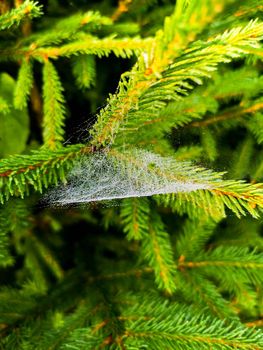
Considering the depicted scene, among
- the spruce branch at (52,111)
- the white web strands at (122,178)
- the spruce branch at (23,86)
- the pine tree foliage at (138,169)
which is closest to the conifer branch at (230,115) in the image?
the pine tree foliage at (138,169)

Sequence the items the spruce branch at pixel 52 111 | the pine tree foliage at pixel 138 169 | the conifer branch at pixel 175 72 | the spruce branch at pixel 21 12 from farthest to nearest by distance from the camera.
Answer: the spruce branch at pixel 52 111 < the spruce branch at pixel 21 12 < the pine tree foliage at pixel 138 169 < the conifer branch at pixel 175 72

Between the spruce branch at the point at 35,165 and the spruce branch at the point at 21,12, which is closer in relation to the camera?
the spruce branch at the point at 35,165

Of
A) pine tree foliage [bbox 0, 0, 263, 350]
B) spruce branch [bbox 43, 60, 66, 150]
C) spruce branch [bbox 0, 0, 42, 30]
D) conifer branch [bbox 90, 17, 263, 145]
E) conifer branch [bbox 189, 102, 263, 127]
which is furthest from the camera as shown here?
conifer branch [bbox 189, 102, 263, 127]

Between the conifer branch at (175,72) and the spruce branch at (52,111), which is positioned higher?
the spruce branch at (52,111)

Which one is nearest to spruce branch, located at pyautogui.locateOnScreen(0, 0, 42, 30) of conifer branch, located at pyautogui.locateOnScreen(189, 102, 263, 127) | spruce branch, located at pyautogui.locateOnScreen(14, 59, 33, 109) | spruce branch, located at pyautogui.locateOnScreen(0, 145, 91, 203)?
spruce branch, located at pyautogui.locateOnScreen(14, 59, 33, 109)

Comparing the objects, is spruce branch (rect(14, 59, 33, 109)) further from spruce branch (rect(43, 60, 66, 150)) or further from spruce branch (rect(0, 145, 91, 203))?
spruce branch (rect(0, 145, 91, 203))

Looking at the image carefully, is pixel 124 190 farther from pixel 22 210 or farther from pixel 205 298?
pixel 205 298

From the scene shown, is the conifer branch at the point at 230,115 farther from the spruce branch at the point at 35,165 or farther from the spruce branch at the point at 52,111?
the spruce branch at the point at 35,165

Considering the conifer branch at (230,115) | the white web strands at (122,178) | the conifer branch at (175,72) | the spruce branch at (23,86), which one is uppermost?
the spruce branch at (23,86)

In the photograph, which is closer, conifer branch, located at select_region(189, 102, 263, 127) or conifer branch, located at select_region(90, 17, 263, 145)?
conifer branch, located at select_region(90, 17, 263, 145)
